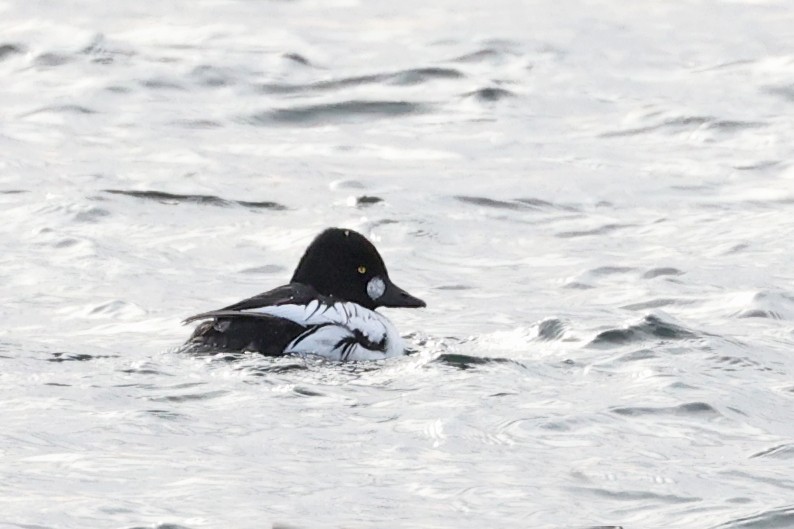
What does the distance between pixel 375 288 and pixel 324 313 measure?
71 cm

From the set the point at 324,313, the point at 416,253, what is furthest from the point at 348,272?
the point at 416,253

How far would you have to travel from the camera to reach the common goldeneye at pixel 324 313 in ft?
28.5

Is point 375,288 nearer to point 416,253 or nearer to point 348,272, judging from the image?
point 348,272

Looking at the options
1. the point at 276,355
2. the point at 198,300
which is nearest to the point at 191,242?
the point at 198,300

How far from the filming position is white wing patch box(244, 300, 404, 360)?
8797 millimetres

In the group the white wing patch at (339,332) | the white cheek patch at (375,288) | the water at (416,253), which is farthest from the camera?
the white cheek patch at (375,288)

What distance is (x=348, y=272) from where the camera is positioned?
960 centimetres

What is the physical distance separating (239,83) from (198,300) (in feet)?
22.7

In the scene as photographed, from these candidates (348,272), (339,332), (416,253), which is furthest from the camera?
(416,253)

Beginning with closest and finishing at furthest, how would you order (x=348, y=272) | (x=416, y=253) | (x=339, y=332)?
(x=339, y=332), (x=348, y=272), (x=416, y=253)

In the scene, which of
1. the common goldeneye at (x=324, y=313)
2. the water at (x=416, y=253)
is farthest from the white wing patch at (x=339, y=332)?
the water at (x=416, y=253)

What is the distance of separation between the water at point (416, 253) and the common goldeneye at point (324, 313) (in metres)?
0.16

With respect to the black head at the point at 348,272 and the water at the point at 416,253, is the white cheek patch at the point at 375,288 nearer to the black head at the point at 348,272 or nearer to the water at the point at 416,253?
the black head at the point at 348,272

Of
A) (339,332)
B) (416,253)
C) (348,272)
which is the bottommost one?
(416,253)
